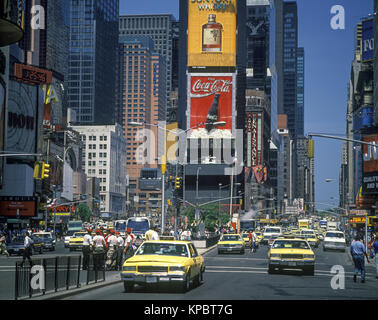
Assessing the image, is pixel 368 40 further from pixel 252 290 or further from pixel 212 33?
pixel 252 290

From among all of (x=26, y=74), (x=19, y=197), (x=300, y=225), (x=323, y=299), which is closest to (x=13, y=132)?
(x=19, y=197)

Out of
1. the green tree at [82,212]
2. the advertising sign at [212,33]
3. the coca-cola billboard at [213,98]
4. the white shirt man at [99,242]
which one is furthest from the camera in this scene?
the coca-cola billboard at [213,98]

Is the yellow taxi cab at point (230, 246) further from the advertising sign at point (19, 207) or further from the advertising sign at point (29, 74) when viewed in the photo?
the advertising sign at point (29, 74)

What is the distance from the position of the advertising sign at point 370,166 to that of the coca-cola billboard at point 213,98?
300 feet

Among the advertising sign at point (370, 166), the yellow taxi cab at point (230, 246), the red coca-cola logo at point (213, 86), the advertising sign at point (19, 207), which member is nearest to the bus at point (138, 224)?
the yellow taxi cab at point (230, 246)

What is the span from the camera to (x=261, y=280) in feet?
80.2

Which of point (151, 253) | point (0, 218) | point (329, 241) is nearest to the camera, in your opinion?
point (151, 253)

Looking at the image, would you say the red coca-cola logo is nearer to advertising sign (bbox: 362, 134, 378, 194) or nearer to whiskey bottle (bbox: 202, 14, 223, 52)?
whiskey bottle (bbox: 202, 14, 223, 52)

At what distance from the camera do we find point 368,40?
11506 cm

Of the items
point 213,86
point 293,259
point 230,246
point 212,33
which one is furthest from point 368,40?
point 293,259

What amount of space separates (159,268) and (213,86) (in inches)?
5697

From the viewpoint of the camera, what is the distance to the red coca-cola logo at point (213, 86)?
161125 mm
